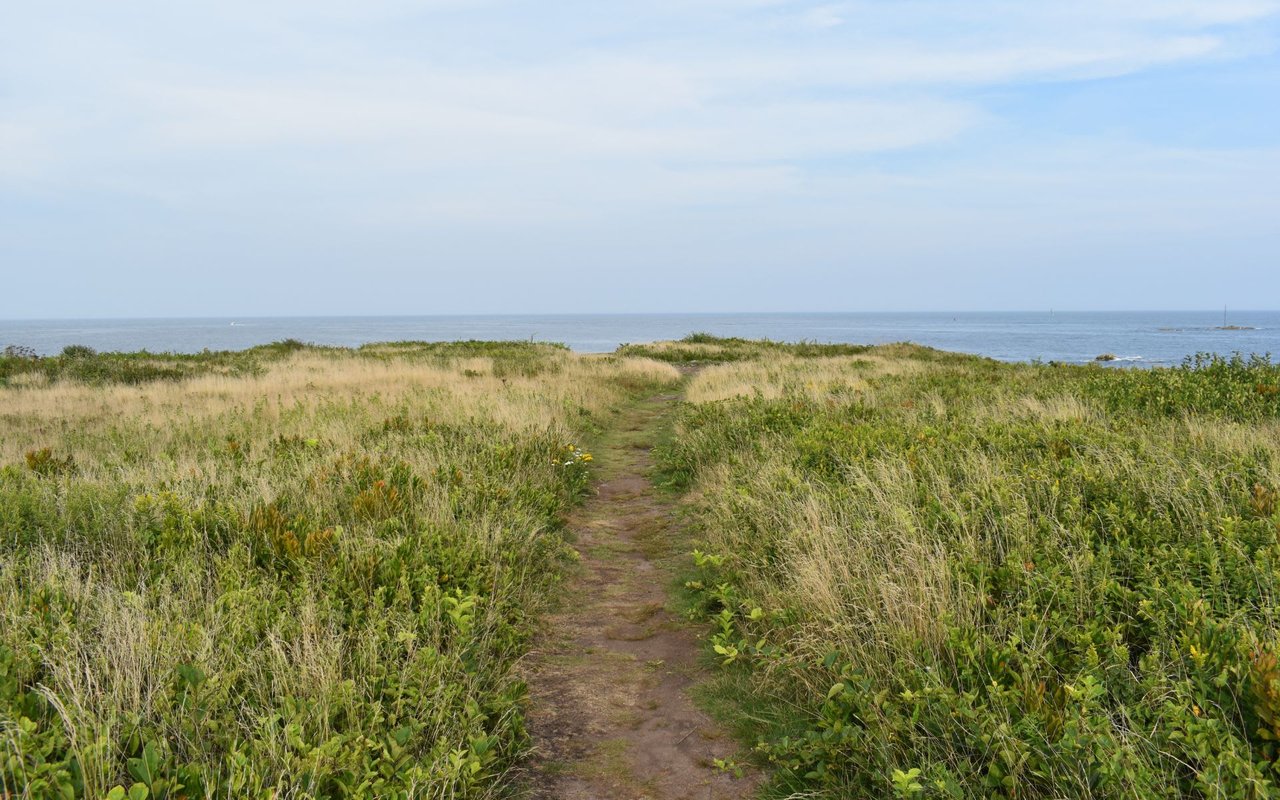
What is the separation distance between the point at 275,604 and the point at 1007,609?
4781 mm

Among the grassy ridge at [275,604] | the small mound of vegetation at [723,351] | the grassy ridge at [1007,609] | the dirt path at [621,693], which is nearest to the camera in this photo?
the grassy ridge at [1007,609]

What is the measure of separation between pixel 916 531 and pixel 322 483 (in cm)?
619

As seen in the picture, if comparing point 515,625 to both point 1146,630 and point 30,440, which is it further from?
point 30,440

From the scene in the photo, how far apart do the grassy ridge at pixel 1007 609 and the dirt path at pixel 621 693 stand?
1.12ft

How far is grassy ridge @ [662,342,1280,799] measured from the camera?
10.9ft

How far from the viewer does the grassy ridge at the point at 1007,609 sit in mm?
3330

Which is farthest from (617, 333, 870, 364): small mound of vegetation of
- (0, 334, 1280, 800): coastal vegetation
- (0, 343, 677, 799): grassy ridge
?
(0, 334, 1280, 800): coastal vegetation

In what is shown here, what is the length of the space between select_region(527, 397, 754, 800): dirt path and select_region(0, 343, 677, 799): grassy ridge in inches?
12.1

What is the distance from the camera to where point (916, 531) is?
19.4 ft

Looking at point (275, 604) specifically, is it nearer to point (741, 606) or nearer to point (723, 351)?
point (741, 606)

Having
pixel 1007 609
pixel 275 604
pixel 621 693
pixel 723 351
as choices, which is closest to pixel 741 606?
pixel 621 693

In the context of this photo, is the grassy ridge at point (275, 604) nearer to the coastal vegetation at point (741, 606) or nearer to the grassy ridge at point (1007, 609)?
the coastal vegetation at point (741, 606)

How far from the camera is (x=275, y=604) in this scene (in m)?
4.96

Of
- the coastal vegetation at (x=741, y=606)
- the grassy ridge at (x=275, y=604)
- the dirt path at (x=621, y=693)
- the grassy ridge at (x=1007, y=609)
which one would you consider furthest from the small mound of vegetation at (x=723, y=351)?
the dirt path at (x=621, y=693)
